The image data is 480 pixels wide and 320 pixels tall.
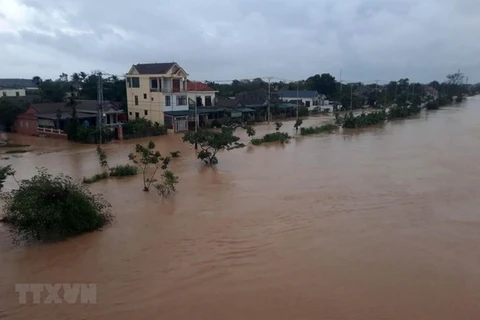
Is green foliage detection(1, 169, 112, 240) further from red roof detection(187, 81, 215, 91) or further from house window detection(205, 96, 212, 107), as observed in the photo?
house window detection(205, 96, 212, 107)

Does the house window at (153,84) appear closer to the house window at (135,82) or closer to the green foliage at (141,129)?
the house window at (135,82)

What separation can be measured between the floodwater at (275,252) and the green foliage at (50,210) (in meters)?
0.34

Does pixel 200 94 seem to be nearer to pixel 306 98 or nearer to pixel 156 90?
pixel 156 90

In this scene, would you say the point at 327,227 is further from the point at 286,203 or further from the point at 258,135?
the point at 258,135

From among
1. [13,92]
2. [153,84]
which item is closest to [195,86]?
[153,84]

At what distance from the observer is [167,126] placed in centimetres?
3119

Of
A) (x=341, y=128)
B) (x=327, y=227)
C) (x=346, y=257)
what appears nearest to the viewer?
(x=346, y=257)

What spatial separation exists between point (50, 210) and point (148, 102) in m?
23.7

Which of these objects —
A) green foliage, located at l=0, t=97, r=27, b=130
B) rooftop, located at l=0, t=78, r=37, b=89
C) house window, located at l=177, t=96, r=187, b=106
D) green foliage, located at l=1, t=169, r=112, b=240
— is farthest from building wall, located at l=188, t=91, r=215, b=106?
rooftop, located at l=0, t=78, r=37, b=89

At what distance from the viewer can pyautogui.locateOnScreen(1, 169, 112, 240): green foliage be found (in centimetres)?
898

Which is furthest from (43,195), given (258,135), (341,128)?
(341,128)

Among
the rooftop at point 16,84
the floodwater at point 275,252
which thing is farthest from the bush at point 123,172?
the rooftop at point 16,84

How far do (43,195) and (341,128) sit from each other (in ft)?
94.4

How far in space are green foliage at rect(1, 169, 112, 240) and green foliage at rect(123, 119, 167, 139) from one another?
Result: 18223mm
